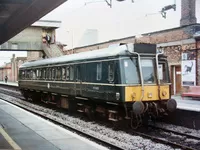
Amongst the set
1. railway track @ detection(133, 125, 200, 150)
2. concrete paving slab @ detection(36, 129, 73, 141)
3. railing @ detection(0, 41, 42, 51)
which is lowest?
railway track @ detection(133, 125, 200, 150)

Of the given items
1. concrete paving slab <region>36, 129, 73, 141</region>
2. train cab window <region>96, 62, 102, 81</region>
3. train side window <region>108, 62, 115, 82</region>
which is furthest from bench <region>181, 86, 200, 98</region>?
concrete paving slab <region>36, 129, 73, 141</region>

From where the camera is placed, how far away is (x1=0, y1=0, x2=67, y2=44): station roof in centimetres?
1045

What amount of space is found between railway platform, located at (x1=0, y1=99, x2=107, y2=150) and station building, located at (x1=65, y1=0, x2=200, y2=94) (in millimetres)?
12000

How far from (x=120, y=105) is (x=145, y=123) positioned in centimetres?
139

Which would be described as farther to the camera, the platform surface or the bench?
the bench

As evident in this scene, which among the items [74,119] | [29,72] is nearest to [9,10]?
[74,119]

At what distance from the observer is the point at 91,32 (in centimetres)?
5272

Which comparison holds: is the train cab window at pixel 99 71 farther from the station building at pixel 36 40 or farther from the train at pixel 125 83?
the station building at pixel 36 40

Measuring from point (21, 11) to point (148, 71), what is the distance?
4775mm

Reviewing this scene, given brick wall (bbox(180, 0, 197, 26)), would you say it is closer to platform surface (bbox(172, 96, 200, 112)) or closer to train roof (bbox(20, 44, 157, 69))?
platform surface (bbox(172, 96, 200, 112))

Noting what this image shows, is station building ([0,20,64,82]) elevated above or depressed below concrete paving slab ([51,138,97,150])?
above

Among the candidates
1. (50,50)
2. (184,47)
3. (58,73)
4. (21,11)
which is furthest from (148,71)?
(50,50)

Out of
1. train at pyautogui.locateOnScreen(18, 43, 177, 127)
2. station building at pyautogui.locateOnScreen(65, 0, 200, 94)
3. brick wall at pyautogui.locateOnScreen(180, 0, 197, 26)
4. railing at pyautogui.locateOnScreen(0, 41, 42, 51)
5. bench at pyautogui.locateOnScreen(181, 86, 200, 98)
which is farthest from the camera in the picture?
railing at pyautogui.locateOnScreen(0, 41, 42, 51)

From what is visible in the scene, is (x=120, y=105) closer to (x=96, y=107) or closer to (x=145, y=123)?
(x=145, y=123)
